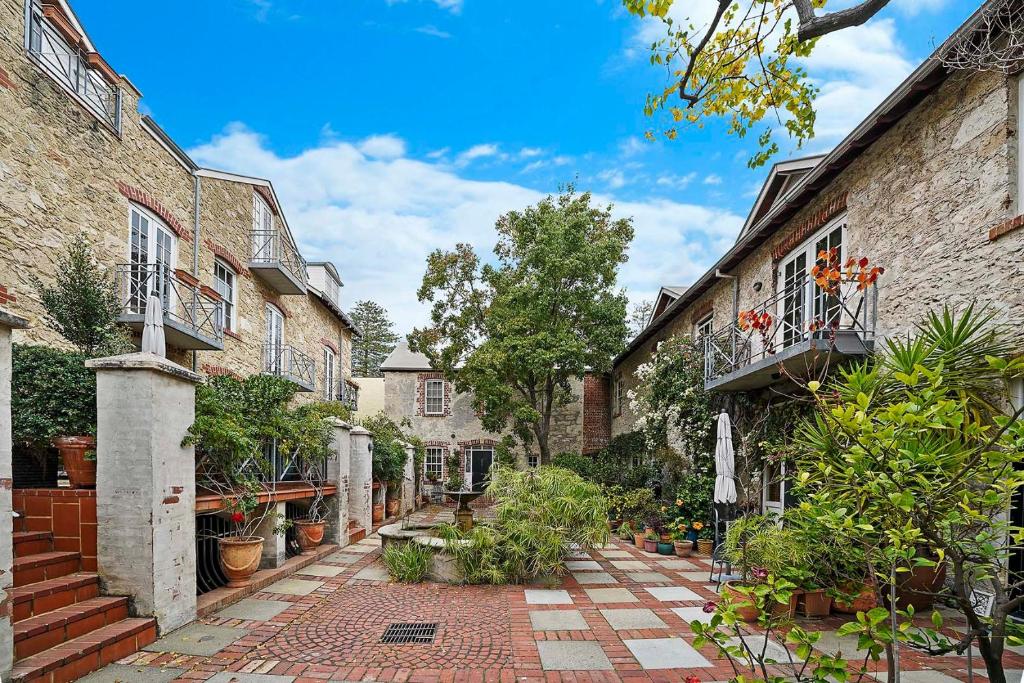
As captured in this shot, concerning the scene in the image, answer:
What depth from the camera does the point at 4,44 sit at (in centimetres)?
687

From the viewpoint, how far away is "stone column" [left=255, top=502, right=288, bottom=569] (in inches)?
290

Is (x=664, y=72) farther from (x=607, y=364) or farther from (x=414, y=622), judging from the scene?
(x=607, y=364)

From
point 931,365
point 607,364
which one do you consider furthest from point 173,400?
point 607,364

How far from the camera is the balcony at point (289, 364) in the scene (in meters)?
13.5

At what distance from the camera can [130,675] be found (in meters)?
4.12

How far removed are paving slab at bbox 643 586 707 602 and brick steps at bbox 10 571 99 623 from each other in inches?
231

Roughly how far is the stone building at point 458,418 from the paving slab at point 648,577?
1166 cm

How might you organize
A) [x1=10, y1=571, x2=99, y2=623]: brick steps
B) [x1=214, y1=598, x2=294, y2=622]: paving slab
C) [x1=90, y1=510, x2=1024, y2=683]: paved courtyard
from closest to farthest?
1. [x1=10, y1=571, x2=99, y2=623]: brick steps
2. [x1=90, y1=510, x2=1024, y2=683]: paved courtyard
3. [x1=214, y1=598, x2=294, y2=622]: paving slab

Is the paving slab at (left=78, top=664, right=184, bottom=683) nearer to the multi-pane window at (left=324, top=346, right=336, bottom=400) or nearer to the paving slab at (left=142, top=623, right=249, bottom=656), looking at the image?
the paving slab at (left=142, top=623, right=249, bottom=656)

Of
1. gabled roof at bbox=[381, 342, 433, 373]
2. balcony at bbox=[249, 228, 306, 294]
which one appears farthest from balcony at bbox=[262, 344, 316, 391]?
gabled roof at bbox=[381, 342, 433, 373]

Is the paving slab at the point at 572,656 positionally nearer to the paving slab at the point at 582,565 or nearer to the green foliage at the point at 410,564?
the green foliage at the point at 410,564

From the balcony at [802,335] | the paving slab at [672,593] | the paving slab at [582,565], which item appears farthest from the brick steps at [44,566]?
the balcony at [802,335]

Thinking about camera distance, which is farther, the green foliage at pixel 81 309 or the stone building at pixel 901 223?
the green foliage at pixel 81 309

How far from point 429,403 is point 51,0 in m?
14.9
